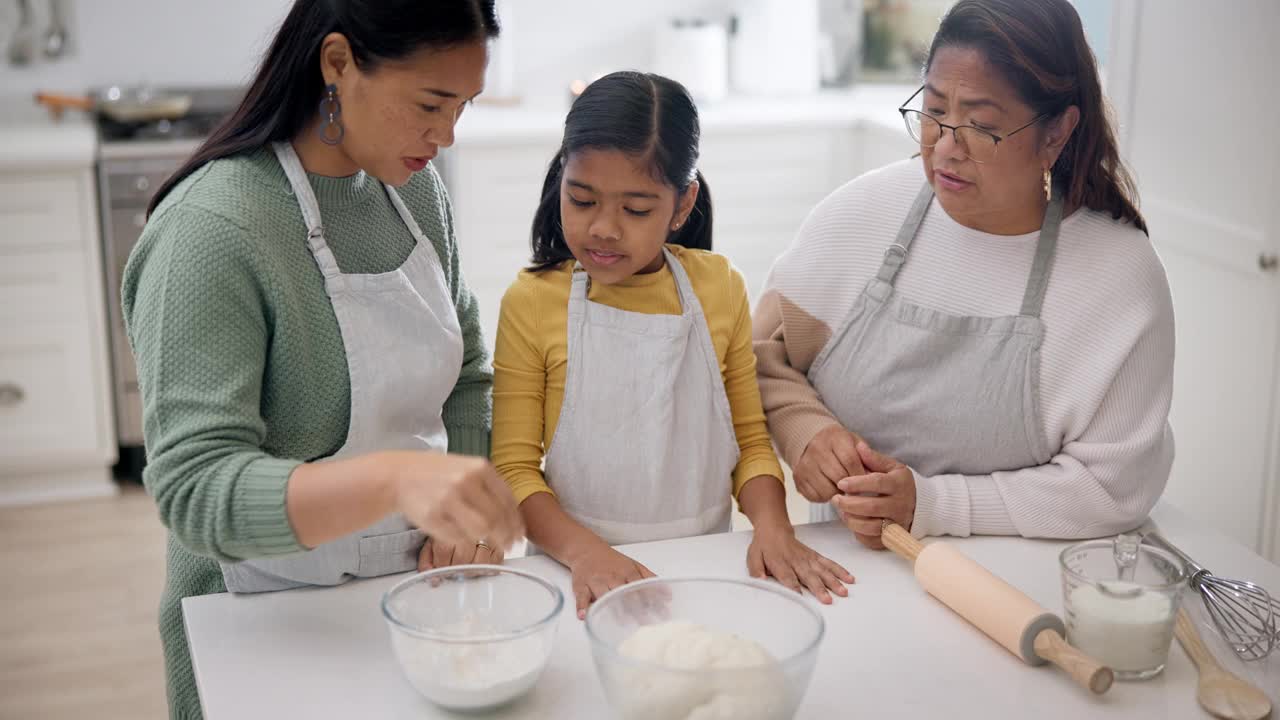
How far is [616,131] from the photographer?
139cm

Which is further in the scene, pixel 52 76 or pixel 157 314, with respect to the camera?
pixel 52 76

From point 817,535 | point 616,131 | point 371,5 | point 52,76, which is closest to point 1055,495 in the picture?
point 817,535

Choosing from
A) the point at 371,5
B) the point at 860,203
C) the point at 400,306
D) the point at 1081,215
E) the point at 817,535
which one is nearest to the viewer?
the point at 371,5

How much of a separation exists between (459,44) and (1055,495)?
0.80 m

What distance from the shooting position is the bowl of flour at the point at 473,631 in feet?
3.45

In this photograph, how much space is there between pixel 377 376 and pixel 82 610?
75.2 inches

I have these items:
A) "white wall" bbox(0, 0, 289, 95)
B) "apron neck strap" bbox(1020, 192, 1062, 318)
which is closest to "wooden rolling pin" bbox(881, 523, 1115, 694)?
"apron neck strap" bbox(1020, 192, 1062, 318)

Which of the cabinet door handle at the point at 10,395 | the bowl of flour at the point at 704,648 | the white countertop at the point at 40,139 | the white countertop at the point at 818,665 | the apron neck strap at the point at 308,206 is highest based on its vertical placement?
the apron neck strap at the point at 308,206

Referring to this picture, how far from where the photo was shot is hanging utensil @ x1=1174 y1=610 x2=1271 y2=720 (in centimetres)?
108

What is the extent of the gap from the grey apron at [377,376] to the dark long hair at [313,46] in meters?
0.03

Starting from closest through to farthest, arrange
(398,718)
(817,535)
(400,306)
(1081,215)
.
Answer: (398,718)
(400,306)
(817,535)
(1081,215)

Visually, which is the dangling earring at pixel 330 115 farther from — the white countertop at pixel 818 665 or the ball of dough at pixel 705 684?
the ball of dough at pixel 705 684

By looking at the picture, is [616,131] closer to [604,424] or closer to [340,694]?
[604,424]

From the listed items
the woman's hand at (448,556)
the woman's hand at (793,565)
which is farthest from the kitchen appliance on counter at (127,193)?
the woman's hand at (793,565)
